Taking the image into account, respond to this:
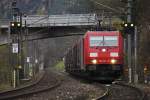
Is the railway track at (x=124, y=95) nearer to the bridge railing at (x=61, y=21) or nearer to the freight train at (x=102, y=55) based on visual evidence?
the freight train at (x=102, y=55)

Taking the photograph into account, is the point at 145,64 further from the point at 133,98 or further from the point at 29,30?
the point at 29,30

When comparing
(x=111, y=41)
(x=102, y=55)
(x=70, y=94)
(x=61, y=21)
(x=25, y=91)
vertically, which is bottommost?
(x=25, y=91)

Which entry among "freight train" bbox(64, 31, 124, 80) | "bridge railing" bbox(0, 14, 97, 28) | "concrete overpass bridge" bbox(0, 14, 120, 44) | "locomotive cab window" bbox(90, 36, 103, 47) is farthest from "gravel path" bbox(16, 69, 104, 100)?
"bridge railing" bbox(0, 14, 97, 28)

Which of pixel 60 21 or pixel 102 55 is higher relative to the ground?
pixel 60 21

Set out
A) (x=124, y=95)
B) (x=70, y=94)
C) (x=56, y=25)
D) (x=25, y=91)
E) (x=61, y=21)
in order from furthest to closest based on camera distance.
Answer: (x=56, y=25) → (x=61, y=21) → (x=25, y=91) → (x=70, y=94) → (x=124, y=95)

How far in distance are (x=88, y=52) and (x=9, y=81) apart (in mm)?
12312

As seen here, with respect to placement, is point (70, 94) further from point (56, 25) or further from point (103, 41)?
point (56, 25)

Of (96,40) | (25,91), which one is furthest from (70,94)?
(96,40)

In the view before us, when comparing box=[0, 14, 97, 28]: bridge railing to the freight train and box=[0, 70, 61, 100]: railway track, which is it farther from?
the freight train

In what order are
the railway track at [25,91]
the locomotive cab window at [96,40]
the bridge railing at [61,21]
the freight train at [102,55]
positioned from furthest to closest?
the bridge railing at [61,21], the locomotive cab window at [96,40], the freight train at [102,55], the railway track at [25,91]

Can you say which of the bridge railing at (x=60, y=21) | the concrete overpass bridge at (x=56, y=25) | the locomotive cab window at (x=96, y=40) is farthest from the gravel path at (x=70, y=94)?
the bridge railing at (x=60, y=21)

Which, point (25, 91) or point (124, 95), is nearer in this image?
point (124, 95)

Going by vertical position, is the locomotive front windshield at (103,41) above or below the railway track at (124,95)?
above

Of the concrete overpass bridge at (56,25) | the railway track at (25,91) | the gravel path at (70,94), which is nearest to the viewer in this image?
the gravel path at (70,94)
